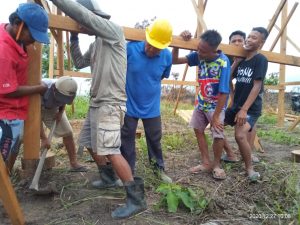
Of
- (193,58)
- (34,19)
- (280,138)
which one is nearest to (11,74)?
(34,19)

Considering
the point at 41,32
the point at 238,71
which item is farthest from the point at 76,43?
the point at 238,71

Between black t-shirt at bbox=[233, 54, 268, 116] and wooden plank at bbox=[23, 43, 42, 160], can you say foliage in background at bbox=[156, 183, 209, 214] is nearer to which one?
wooden plank at bbox=[23, 43, 42, 160]

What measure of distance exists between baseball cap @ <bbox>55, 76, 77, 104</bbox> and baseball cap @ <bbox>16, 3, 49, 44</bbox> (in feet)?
1.46

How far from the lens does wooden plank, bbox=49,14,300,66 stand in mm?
2718

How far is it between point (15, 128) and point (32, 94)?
30 cm

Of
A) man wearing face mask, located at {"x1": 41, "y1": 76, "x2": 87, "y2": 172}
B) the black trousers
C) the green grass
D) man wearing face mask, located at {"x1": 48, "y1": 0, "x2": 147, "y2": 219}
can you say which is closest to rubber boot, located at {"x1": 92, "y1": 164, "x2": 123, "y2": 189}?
the black trousers

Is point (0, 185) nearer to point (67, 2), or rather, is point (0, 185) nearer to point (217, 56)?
point (67, 2)

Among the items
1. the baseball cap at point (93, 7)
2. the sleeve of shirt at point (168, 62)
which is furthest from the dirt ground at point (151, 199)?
the baseball cap at point (93, 7)

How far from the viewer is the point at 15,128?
104 inches

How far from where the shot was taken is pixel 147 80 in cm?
313

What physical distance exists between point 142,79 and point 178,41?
1.97 feet

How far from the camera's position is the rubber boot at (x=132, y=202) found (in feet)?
8.25

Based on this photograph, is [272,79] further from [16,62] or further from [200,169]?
[16,62]

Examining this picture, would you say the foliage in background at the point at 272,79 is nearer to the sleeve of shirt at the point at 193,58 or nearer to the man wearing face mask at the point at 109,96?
the sleeve of shirt at the point at 193,58
